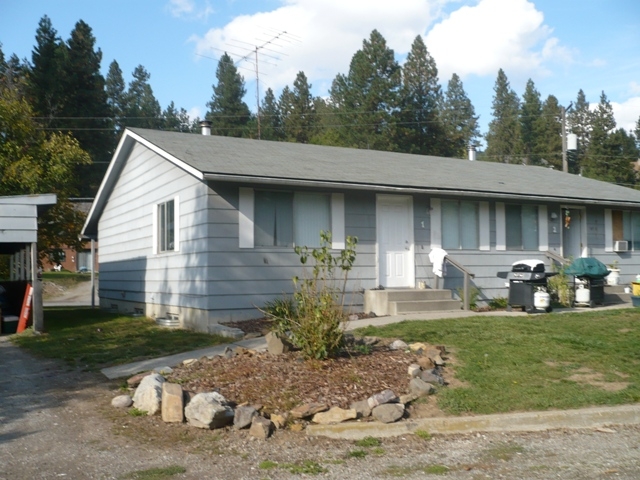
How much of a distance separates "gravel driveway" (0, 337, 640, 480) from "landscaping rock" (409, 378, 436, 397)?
2.95ft

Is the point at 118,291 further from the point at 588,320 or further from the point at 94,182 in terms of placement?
the point at 94,182

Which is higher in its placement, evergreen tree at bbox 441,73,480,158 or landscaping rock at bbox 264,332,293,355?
evergreen tree at bbox 441,73,480,158

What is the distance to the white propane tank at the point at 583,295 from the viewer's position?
1642 cm

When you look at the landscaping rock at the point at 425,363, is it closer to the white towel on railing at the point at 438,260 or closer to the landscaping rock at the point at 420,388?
the landscaping rock at the point at 420,388

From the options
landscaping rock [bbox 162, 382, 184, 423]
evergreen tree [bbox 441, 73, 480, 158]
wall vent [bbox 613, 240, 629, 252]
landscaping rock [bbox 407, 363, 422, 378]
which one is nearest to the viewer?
landscaping rock [bbox 162, 382, 184, 423]

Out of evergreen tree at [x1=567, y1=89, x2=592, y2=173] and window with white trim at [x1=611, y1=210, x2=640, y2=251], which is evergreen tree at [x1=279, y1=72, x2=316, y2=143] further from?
window with white trim at [x1=611, y1=210, x2=640, y2=251]

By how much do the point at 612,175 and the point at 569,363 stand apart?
5043 centimetres

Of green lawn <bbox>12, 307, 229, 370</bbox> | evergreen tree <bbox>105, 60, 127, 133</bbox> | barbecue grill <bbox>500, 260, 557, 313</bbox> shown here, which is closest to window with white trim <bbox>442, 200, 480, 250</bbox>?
barbecue grill <bbox>500, 260, 557, 313</bbox>

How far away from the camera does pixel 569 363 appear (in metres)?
9.40

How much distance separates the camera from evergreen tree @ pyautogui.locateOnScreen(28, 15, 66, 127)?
140ft

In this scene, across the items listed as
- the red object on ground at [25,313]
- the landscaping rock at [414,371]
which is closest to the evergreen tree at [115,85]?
the red object on ground at [25,313]

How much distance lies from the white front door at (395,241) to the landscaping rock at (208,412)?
8.84 metres

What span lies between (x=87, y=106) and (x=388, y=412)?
139ft

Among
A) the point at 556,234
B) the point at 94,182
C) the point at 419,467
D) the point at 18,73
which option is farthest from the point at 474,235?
the point at 18,73
